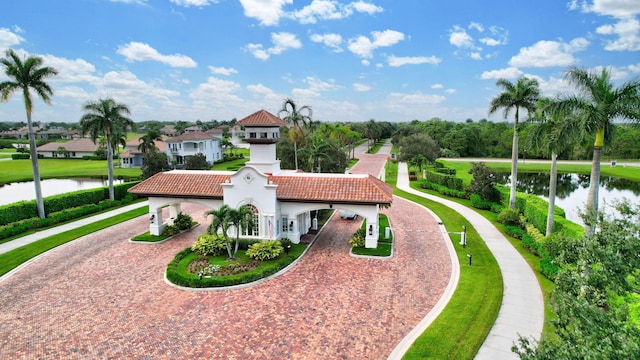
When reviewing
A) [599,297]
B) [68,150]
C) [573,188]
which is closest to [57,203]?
[599,297]

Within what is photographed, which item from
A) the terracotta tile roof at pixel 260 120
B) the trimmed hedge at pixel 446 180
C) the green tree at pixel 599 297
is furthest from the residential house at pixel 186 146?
the green tree at pixel 599 297

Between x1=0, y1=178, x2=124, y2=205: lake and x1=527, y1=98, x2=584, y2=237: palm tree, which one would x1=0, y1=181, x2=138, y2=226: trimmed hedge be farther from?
x1=527, y1=98, x2=584, y2=237: palm tree

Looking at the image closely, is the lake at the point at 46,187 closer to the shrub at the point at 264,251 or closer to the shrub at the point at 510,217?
the shrub at the point at 264,251

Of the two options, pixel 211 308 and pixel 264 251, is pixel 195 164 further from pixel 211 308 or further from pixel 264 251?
pixel 211 308

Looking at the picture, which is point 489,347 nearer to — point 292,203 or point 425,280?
point 425,280

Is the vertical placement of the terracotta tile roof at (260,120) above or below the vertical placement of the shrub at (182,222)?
above

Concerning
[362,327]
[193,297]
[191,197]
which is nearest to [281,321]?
[362,327]
